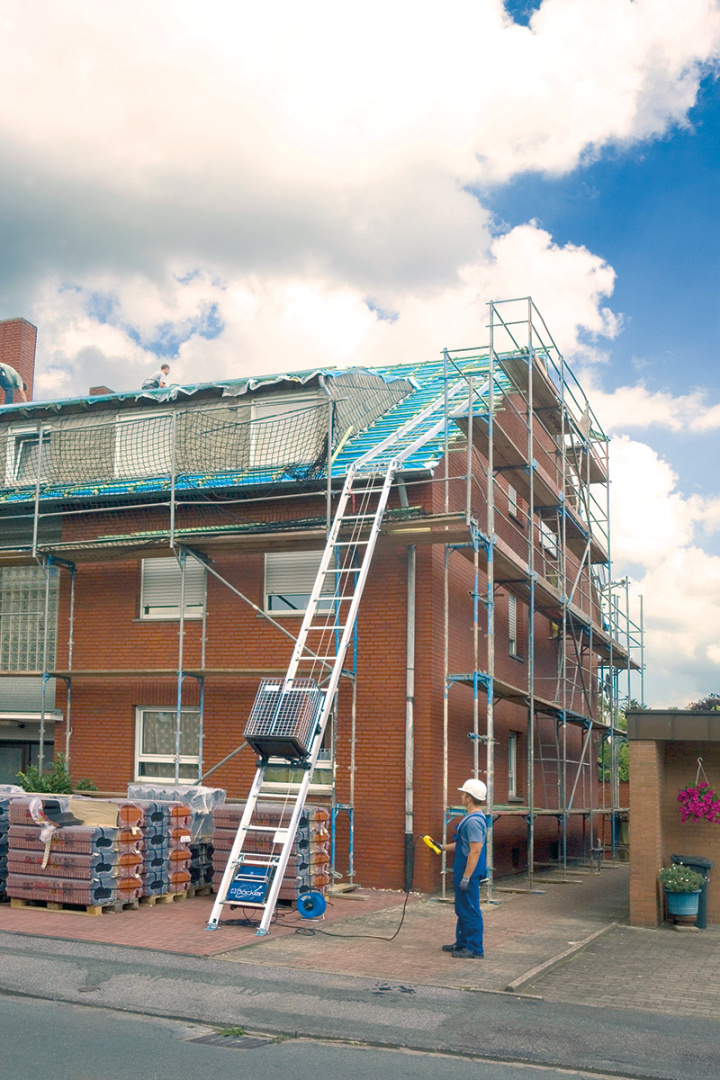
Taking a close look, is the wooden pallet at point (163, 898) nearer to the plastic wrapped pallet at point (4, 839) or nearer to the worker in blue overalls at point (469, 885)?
the plastic wrapped pallet at point (4, 839)

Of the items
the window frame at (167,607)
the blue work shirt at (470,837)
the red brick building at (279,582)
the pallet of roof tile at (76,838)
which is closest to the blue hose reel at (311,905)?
the blue work shirt at (470,837)

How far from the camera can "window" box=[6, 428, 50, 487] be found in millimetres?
20047

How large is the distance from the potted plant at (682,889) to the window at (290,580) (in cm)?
658

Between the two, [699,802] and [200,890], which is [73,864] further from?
[699,802]

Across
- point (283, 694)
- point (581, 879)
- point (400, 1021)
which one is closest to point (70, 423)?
point (283, 694)

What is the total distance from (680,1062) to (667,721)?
661 cm

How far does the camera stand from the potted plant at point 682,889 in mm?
13250

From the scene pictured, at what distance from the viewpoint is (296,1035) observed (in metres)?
7.85

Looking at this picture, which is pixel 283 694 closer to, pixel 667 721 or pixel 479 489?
pixel 667 721

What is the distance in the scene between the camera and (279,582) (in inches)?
692

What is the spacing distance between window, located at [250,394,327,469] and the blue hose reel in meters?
7.61

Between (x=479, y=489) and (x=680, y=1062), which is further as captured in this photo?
(x=479, y=489)

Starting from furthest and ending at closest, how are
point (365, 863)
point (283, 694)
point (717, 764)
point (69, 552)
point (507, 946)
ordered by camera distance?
point (69, 552), point (365, 863), point (717, 764), point (283, 694), point (507, 946)

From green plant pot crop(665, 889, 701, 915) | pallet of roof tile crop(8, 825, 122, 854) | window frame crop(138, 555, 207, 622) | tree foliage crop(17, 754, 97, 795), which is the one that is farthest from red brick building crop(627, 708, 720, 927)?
tree foliage crop(17, 754, 97, 795)
